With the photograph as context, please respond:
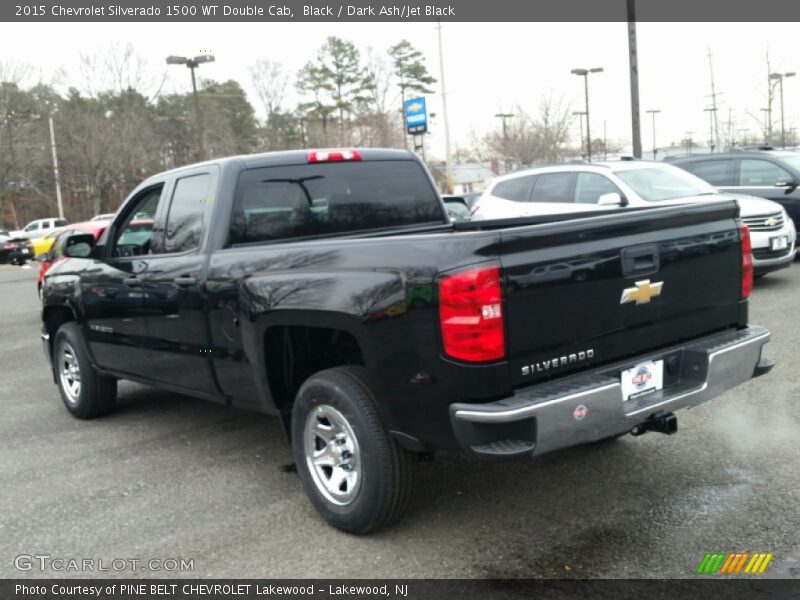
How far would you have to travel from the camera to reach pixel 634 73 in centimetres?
1966

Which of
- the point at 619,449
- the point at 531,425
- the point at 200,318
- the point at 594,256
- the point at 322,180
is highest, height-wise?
the point at 322,180

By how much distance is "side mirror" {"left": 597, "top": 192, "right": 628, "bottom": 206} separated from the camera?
33.3 feet

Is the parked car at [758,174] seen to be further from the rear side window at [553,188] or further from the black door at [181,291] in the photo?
the black door at [181,291]

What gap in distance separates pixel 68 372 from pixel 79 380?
35 centimetres

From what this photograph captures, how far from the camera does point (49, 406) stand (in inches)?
274

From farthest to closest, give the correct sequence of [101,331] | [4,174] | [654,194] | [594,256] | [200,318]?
[4,174] < [654,194] < [101,331] < [200,318] < [594,256]

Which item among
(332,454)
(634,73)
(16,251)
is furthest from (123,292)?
(16,251)

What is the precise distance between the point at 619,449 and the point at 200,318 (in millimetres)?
2616

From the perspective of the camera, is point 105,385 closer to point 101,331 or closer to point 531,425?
point 101,331

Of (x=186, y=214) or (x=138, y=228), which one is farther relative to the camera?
(x=138, y=228)

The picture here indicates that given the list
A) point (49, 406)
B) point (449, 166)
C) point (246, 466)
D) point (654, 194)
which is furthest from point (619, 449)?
point (449, 166)

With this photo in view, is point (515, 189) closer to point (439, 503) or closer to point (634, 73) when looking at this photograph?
point (439, 503)

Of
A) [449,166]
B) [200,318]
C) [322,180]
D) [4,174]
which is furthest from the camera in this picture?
[4,174]

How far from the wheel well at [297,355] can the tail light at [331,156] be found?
4.29 feet
